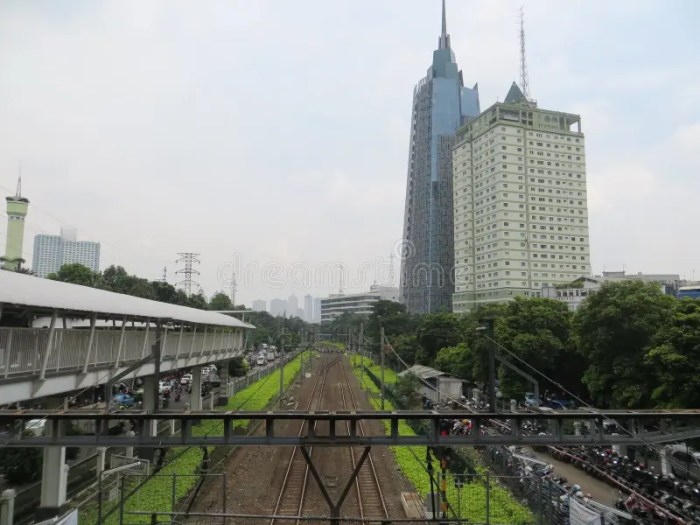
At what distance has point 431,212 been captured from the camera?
92500 mm

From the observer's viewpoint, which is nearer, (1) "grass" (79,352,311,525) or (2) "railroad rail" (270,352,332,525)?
(1) "grass" (79,352,311,525)

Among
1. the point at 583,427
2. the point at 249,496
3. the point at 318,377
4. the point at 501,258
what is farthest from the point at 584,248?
the point at 249,496

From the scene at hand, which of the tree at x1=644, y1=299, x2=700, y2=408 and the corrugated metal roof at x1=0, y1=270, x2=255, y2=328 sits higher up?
the corrugated metal roof at x1=0, y1=270, x2=255, y2=328

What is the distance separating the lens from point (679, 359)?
1518 cm

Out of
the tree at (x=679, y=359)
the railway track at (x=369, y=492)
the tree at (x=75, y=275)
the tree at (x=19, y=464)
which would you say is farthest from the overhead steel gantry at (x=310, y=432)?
the tree at (x=75, y=275)

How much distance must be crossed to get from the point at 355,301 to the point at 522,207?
76.7 meters

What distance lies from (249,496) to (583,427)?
1492 centimetres

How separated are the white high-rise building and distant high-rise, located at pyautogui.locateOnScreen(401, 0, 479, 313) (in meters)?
14.5

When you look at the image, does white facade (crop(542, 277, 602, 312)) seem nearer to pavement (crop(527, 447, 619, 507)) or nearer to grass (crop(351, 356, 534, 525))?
→ pavement (crop(527, 447, 619, 507))

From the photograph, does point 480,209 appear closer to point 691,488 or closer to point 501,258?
point 501,258

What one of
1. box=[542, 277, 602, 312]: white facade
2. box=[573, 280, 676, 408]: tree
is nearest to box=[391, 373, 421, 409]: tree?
box=[573, 280, 676, 408]: tree

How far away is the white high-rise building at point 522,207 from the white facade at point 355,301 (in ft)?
195

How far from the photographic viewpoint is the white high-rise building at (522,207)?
67875mm

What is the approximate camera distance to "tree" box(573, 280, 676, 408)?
59.5 feet
